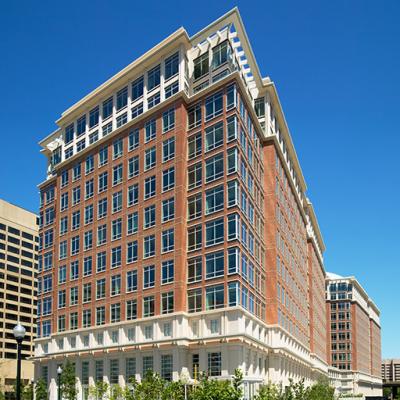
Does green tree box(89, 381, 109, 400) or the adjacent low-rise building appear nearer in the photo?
green tree box(89, 381, 109, 400)

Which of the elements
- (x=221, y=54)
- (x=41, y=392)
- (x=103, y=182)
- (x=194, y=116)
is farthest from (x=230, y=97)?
(x=41, y=392)

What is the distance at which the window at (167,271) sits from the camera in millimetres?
67500

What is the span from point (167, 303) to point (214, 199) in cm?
1242

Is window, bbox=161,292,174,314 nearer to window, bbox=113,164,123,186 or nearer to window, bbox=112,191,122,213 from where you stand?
window, bbox=112,191,122,213

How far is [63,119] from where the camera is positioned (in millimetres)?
88562

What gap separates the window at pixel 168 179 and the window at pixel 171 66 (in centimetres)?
1137

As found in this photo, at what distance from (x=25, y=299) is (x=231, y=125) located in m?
103

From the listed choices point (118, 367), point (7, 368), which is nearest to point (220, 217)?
point (118, 367)

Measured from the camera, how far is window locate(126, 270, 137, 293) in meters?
A: 72.2

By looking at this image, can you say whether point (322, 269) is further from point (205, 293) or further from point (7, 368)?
point (205, 293)

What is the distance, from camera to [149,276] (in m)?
70.2

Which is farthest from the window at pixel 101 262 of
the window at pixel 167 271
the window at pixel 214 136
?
the window at pixel 214 136

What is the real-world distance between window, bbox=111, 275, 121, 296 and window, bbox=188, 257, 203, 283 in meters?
11.2

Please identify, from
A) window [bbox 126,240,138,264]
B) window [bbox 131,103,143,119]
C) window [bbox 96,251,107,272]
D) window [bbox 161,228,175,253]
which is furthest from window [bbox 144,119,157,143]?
window [bbox 96,251,107,272]
